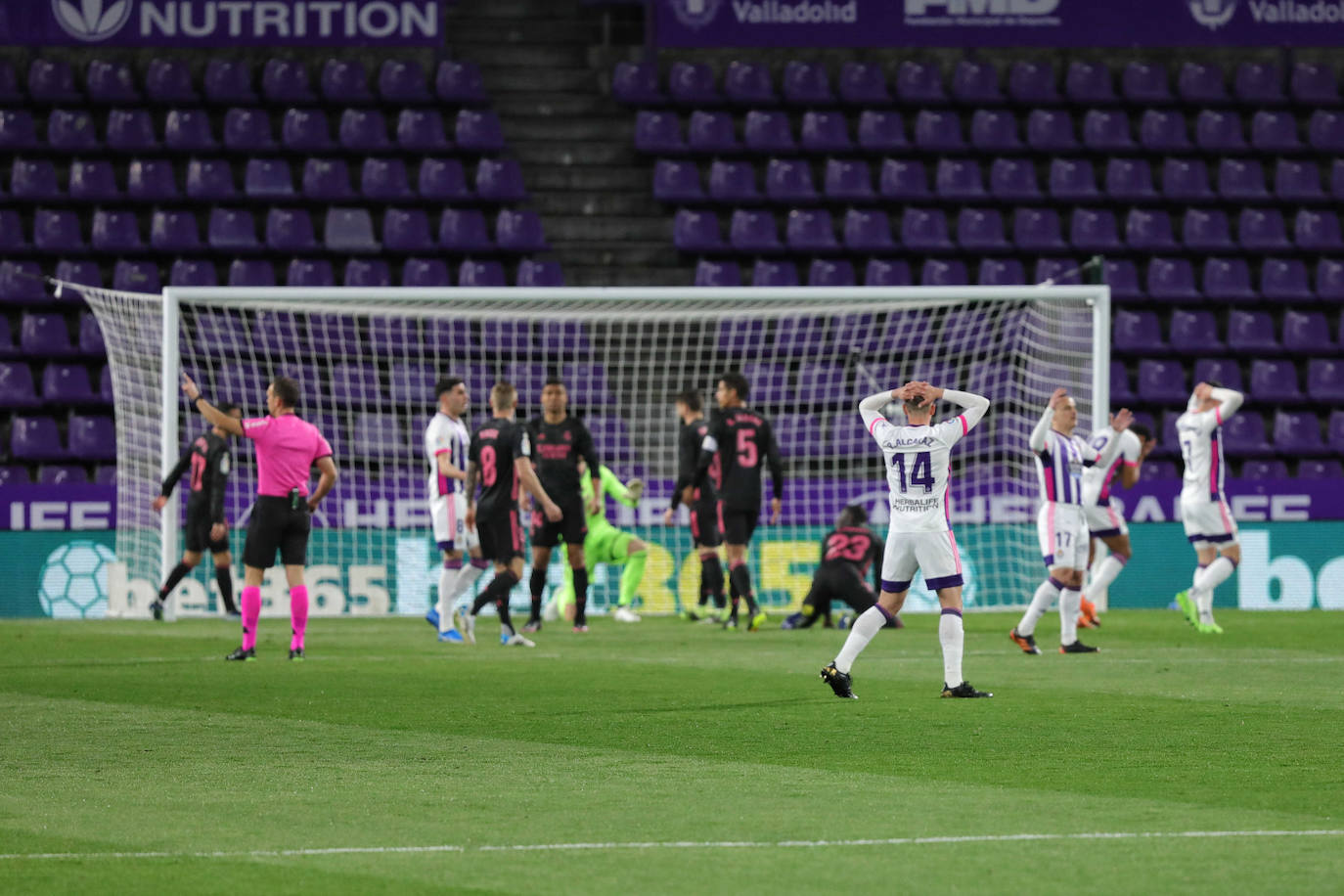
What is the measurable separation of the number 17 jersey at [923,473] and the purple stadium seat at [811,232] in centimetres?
1409

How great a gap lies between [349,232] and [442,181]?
143 cm

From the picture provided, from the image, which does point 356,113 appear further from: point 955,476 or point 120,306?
point 955,476

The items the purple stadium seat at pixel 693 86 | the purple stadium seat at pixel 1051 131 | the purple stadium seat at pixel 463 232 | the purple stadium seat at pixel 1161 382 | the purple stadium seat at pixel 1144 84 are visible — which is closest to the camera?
the purple stadium seat at pixel 1161 382

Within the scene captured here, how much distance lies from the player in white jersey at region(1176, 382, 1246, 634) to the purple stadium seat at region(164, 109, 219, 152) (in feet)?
44.7

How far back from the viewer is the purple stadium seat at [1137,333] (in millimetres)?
24641

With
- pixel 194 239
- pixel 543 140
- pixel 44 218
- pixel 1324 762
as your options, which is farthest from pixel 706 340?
pixel 1324 762

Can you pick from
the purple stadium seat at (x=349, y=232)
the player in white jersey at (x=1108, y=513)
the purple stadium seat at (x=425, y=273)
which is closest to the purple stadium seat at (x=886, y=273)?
the purple stadium seat at (x=425, y=273)

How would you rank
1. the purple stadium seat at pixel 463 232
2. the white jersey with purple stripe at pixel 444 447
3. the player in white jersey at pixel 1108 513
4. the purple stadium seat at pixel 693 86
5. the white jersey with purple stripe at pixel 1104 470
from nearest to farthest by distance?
1. the white jersey with purple stripe at pixel 1104 470
2. the white jersey with purple stripe at pixel 444 447
3. the player in white jersey at pixel 1108 513
4. the purple stadium seat at pixel 463 232
5. the purple stadium seat at pixel 693 86

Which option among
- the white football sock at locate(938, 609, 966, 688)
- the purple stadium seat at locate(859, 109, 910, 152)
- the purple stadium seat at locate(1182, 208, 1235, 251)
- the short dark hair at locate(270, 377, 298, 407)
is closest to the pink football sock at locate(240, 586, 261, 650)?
the short dark hair at locate(270, 377, 298, 407)

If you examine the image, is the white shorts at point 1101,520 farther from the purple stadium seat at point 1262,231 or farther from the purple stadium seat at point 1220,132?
the purple stadium seat at point 1220,132

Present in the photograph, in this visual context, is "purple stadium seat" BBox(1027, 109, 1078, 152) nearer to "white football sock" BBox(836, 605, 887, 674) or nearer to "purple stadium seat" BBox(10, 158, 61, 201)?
"purple stadium seat" BBox(10, 158, 61, 201)

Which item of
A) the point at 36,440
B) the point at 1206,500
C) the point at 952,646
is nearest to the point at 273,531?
the point at 952,646

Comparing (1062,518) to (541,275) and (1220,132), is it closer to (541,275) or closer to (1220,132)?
(541,275)

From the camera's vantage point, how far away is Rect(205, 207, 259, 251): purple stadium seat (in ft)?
79.9
